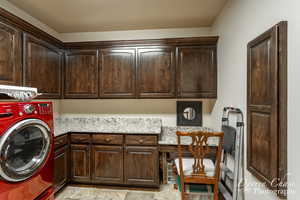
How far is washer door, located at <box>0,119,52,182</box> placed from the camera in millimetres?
1191

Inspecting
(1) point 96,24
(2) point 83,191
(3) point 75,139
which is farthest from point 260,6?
(2) point 83,191

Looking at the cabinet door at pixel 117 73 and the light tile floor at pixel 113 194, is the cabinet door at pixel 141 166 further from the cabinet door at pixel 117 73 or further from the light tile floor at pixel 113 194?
the cabinet door at pixel 117 73

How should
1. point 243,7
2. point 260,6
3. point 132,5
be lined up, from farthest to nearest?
point 132,5, point 243,7, point 260,6

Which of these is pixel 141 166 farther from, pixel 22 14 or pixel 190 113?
pixel 22 14

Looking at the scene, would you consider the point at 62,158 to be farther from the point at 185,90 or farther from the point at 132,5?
the point at 132,5

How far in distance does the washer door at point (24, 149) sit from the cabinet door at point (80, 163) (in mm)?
805

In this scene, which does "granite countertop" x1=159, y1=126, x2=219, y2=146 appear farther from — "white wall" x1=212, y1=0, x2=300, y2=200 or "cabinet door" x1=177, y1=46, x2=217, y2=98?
"cabinet door" x1=177, y1=46, x2=217, y2=98

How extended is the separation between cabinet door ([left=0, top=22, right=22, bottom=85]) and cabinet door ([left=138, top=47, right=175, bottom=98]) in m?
1.55

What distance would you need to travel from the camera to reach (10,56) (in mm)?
1720

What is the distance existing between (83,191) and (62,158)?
1.96 ft

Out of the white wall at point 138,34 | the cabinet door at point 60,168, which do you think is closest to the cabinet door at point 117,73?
the white wall at point 138,34

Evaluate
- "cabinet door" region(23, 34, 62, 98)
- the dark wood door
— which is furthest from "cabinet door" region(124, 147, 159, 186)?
"cabinet door" region(23, 34, 62, 98)

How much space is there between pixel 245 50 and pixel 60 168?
276cm

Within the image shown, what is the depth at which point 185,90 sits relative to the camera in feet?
8.04
